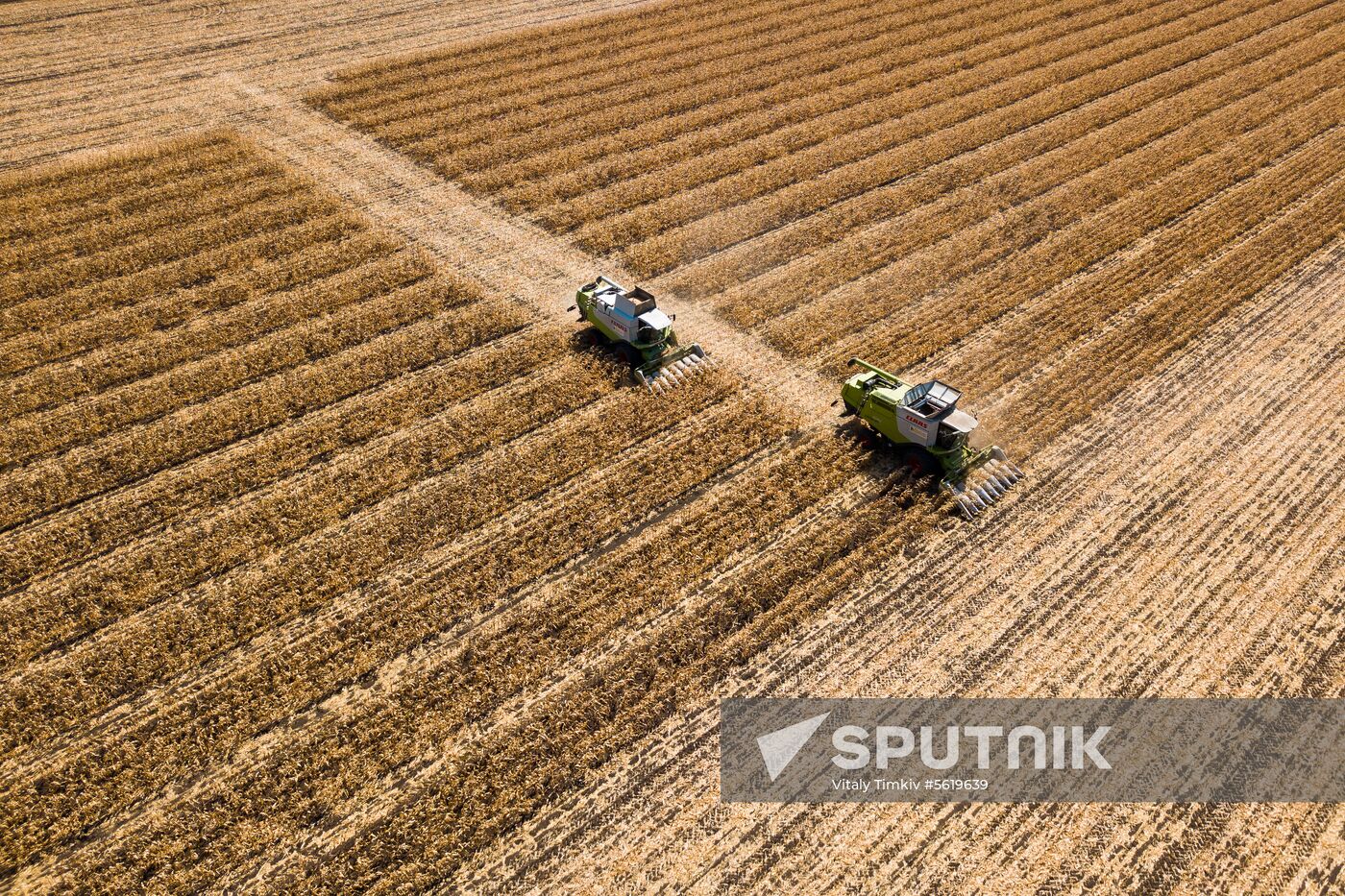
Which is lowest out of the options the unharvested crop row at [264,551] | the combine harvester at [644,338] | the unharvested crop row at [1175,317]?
the unharvested crop row at [264,551]

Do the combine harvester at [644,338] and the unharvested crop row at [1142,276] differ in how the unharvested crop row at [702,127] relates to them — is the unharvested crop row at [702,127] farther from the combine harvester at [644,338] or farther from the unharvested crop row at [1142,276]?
the unharvested crop row at [1142,276]

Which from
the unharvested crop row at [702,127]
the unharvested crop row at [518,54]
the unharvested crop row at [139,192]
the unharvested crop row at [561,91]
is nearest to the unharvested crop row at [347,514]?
the unharvested crop row at [702,127]

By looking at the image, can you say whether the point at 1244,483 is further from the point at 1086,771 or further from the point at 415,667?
the point at 415,667

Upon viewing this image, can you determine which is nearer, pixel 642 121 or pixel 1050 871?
pixel 1050 871

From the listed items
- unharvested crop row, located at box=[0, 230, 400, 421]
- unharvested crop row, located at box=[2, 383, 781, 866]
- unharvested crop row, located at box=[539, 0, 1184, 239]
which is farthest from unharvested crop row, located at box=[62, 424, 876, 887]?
unharvested crop row, located at box=[0, 230, 400, 421]

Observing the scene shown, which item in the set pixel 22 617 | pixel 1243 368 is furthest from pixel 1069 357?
pixel 22 617

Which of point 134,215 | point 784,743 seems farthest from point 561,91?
point 784,743
